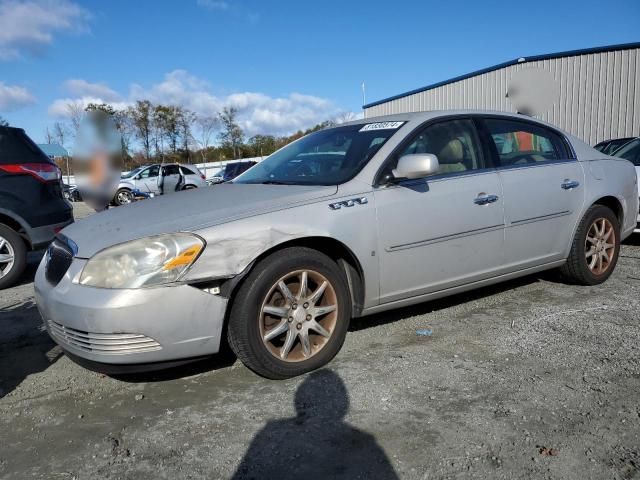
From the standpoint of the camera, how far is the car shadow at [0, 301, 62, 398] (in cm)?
332

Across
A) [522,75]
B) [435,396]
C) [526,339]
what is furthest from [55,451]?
[522,75]

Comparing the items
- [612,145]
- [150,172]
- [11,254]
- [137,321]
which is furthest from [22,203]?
[150,172]

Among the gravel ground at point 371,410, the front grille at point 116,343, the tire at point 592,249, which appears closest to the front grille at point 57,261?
the front grille at point 116,343

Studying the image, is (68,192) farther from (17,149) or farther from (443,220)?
(443,220)

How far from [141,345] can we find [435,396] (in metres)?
1.55

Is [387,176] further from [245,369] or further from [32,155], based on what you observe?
[32,155]

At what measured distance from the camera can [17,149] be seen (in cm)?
562

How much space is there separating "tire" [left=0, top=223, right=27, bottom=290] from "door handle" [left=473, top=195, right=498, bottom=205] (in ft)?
15.6

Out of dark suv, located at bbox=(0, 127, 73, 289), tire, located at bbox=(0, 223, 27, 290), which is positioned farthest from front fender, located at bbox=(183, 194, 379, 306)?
tire, located at bbox=(0, 223, 27, 290)

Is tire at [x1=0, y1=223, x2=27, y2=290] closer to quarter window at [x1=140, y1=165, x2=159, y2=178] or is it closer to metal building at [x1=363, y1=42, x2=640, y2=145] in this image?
metal building at [x1=363, y1=42, x2=640, y2=145]

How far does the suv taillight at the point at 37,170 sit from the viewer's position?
5.50 meters

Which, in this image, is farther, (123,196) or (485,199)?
(123,196)

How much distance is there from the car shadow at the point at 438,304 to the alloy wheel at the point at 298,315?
0.76m

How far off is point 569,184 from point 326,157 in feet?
6.72
